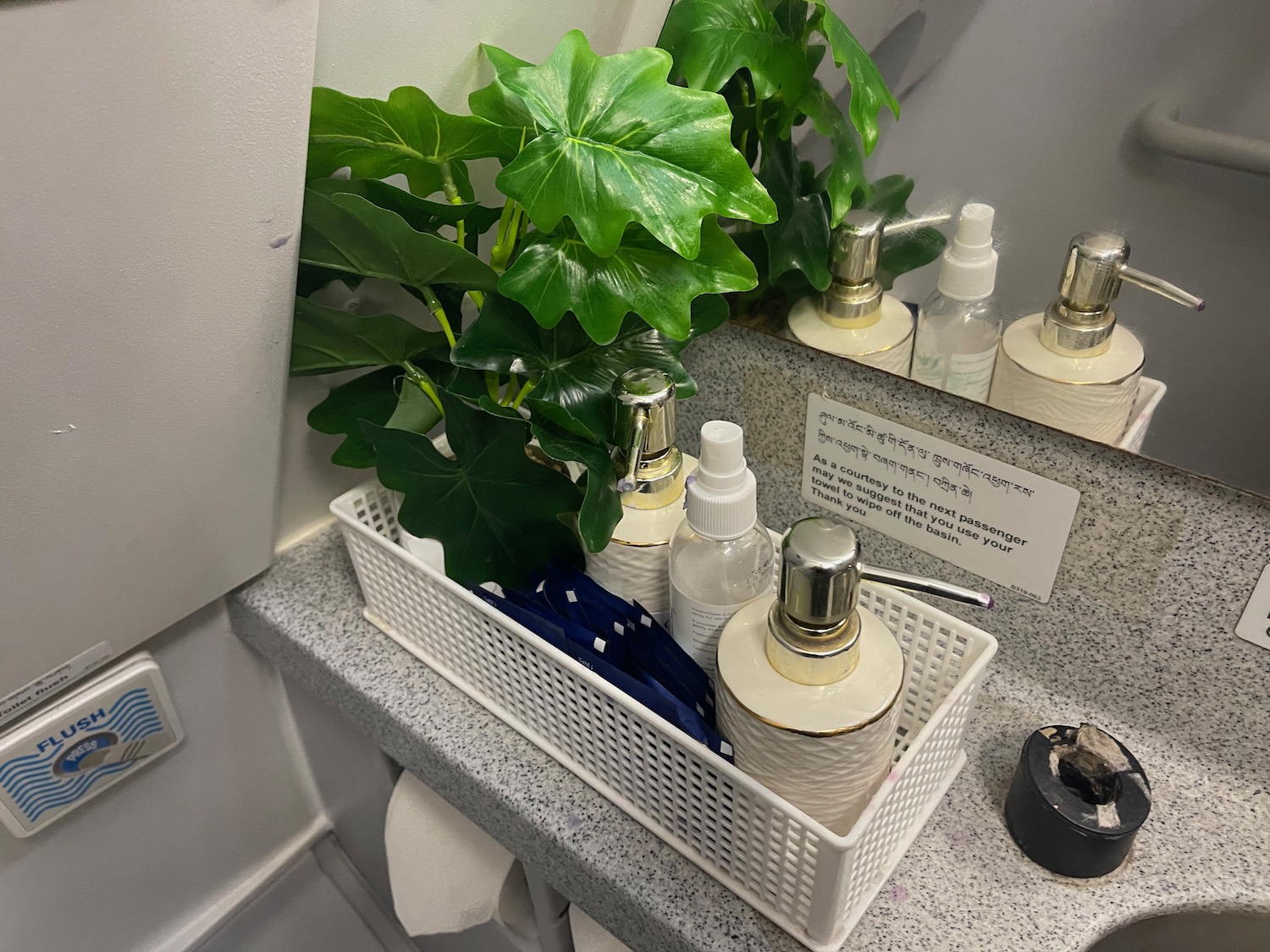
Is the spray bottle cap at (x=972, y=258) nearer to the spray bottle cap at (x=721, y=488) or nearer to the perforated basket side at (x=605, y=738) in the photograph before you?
the spray bottle cap at (x=721, y=488)

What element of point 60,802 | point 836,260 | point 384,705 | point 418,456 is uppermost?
point 836,260

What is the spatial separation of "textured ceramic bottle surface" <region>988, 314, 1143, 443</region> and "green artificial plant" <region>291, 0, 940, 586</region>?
4.2 inches

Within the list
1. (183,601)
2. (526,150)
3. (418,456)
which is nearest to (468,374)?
(418,456)

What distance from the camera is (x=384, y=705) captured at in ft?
1.95

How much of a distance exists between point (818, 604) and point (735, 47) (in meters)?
0.29

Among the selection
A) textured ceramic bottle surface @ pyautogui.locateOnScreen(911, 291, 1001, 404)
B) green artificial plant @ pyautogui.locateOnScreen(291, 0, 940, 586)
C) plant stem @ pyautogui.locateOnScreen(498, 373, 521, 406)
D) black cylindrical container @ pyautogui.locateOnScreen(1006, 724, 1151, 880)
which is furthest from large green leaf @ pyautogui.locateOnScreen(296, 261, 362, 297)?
black cylindrical container @ pyautogui.locateOnScreen(1006, 724, 1151, 880)

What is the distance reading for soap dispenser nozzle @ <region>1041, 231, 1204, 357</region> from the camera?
1.43ft

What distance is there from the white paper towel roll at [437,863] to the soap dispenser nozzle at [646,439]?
32 cm

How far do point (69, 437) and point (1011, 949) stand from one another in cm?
53

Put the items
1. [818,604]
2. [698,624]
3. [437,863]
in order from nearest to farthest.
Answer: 1. [818,604]
2. [698,624]
3. [437,863]

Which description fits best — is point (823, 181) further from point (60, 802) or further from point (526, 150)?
point (60, 802)

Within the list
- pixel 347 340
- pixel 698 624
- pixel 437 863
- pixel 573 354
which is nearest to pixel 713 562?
pixel 698 624

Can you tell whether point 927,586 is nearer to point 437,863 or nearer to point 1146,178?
point 1146,178

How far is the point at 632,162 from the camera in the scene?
406 mm
